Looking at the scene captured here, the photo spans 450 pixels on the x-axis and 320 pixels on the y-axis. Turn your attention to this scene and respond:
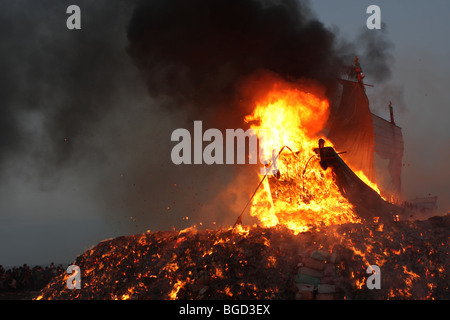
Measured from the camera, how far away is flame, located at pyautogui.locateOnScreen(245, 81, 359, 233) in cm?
1502

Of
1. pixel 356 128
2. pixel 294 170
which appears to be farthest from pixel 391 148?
pixel 294 170

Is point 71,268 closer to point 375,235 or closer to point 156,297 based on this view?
point 156,297

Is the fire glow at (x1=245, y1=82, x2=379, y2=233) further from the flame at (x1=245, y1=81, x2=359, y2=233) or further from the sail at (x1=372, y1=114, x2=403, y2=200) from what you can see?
the sail at (x1=372, y1=114, x2=403, y2=200)

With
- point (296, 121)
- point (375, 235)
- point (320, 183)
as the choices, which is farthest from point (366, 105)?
point (375, 235)

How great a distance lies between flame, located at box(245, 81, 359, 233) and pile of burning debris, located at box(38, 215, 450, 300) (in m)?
2.31

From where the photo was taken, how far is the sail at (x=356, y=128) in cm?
2556

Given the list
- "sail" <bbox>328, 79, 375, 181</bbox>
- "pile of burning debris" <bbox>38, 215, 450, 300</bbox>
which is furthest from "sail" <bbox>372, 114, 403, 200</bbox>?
"pile of burning debris" <bbox>38, 215, 450, 300</bbox>

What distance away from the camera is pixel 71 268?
14.3 metres

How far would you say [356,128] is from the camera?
1034 inches

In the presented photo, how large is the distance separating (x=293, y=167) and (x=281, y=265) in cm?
625

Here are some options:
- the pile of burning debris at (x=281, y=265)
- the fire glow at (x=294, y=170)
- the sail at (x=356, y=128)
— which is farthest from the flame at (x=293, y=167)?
the sail at (x=356, y=128)

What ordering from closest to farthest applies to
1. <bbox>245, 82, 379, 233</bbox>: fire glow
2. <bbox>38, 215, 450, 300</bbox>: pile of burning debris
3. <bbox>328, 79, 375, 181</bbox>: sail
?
<bbox>38, 215, 450, 300</bbox>: pile of burning debris < <bbox>245, 82, 379, 233</bbox>: fire glow < <bbox>328, 79, 375, 181</bbox>: sail

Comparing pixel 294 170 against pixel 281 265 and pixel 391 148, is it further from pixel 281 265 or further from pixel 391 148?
pixel 391 148
